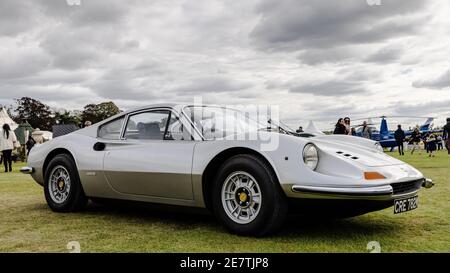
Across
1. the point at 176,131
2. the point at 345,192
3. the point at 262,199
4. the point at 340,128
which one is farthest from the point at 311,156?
the point at 340,128

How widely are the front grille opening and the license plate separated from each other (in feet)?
0.24

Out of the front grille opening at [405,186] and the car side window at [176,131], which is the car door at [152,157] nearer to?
the car side window at [176,131]

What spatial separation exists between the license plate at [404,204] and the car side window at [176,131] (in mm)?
1945

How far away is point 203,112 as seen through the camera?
4.98m

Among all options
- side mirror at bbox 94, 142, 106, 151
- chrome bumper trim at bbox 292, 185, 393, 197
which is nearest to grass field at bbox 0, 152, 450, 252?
chrome bumper trim at bbox 292, 185, 393, 197

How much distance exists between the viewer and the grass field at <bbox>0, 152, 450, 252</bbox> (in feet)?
12.5

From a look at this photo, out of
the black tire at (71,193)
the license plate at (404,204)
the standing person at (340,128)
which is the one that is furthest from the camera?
the standing person at (340,128)

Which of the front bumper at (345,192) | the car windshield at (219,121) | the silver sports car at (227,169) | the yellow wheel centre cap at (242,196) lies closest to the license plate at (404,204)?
the silver sports car at (227,169)

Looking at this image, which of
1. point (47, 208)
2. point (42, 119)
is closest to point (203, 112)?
point (47, 208)

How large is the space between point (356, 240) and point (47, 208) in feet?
12.9

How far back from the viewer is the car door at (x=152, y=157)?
448 centimetres

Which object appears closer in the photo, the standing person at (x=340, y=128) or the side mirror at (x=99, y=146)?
the side mirror at (x=99, y=146)

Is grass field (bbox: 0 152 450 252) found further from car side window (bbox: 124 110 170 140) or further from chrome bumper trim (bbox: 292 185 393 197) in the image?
car side window (bbox: 124 110 170 140)

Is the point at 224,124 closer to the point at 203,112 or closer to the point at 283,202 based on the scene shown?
the point at 203,112
